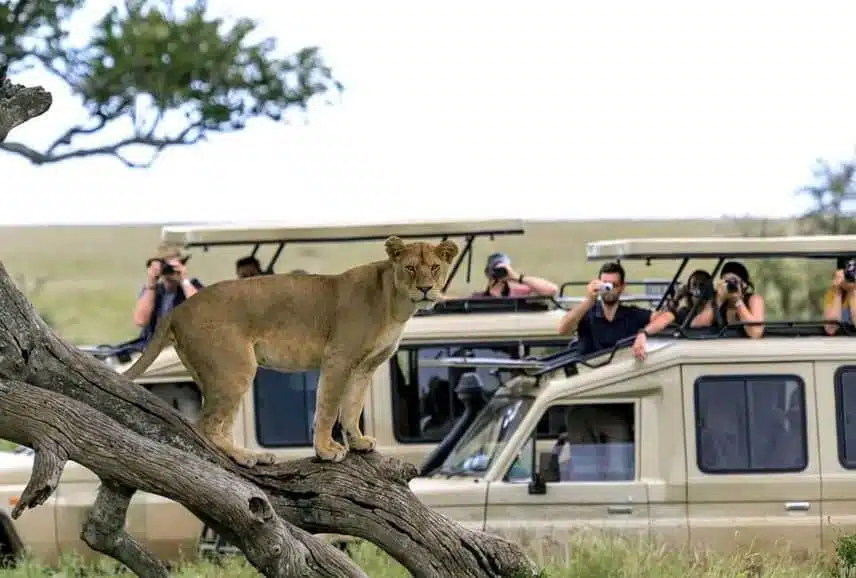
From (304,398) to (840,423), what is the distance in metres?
3.52

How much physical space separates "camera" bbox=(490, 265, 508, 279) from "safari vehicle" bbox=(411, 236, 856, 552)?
8.64 ft

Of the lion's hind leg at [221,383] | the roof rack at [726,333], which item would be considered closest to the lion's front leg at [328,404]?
the lion's hind leg at [221,383]

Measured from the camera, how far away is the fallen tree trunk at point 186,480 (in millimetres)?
7363

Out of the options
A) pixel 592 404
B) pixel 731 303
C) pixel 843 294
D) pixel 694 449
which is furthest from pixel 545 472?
pixel 843 294

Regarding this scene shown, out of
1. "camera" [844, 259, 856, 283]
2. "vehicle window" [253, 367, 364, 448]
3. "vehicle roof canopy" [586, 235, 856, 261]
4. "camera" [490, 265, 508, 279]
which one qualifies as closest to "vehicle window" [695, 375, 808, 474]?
"vehicle roof canopy" [586, 235, 856, 261]

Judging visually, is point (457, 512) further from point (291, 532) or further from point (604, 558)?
point (291, 532)

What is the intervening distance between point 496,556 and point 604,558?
160 centimetres

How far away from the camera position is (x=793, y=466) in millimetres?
10523

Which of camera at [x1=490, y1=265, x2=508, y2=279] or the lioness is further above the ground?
camera at [x1=490, y1=265, x2=508, y2=279]

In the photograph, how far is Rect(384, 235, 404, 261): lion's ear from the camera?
7.65 m

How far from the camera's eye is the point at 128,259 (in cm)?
7181

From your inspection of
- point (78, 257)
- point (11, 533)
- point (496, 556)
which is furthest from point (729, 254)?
point (78, 257)

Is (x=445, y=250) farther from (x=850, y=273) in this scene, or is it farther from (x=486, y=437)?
(x=850, y=273)

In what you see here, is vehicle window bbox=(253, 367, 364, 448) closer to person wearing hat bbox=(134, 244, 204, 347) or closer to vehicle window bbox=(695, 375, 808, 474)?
person wearing hat bbox=(134, 244, 204, 347)
